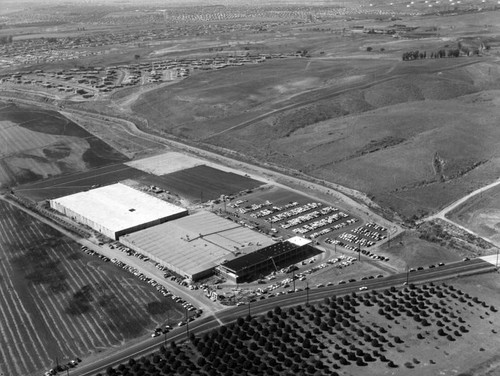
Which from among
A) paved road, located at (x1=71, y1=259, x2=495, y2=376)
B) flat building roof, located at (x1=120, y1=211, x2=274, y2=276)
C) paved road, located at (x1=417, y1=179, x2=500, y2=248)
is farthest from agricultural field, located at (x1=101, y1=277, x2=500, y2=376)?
paved road, located at (x1=417, y1=179, x2=500, y2=248)

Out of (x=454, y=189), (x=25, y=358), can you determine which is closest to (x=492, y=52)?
(x=454, y=189)

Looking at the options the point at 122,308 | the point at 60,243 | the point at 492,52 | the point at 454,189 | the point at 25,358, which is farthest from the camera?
the point at 492,52

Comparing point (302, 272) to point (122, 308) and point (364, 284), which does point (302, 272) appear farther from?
point (122, 308)

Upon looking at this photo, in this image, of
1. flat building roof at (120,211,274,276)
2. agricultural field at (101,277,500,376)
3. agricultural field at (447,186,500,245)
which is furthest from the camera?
agricultural field at (447,186,500,245)

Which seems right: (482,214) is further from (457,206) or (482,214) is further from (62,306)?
(62,306)

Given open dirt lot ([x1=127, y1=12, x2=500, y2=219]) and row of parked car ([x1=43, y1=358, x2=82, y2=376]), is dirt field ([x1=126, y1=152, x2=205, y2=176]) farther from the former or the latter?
row of parked car ([x1=43, y1=358, x2=82, y2=376])

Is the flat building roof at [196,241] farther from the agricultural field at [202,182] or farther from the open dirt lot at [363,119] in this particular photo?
the open dirt lot at [363,119]

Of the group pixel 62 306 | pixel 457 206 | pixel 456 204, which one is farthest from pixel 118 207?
pixel 456 204
